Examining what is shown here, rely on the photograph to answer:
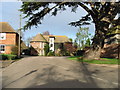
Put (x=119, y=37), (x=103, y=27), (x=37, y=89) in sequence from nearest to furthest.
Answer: (x=37, y=89) → (x=103, y=27) → (x=119, y=37)

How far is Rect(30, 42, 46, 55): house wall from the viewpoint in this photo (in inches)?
2043

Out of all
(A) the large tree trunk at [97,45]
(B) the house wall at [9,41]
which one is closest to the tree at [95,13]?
(A) the large tree trunk at [97,45]

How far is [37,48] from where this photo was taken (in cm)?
5250

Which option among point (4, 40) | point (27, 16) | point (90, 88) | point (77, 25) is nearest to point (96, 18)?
point (77, 25)

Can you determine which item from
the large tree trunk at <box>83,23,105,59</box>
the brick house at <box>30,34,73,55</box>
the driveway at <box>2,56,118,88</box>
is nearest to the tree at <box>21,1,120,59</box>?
the large tree trunk at <box>83,23,105,59</box>

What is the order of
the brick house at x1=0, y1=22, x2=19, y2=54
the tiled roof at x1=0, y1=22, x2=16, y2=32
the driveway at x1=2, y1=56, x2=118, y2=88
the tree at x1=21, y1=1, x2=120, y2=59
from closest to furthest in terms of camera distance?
the driveway at x1=2, y1=56, x2=118, y2=88 < the tree at x1=21, y1=1, x2=120, y2=59 < the brick house at x1=0, y1=22, x2=19, y2=54 < the tiled roof at x1=0, y1=22, x2=16, y2=32

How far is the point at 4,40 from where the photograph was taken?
118ft

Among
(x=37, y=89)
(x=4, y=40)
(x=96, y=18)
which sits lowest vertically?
(x=37, y=89)

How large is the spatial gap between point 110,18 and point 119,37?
34.6 feet

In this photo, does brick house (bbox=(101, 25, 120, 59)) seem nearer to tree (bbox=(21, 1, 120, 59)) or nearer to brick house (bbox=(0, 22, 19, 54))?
tree (bbox=(21, 1, 120, 59))

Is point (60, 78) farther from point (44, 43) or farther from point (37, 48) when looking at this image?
point (44, 43)

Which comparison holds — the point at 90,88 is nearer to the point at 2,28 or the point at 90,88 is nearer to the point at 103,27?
the point at 103,27

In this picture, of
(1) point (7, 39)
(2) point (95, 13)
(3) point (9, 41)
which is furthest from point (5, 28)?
(2) point (95, 13)

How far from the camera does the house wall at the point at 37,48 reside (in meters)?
51.9
